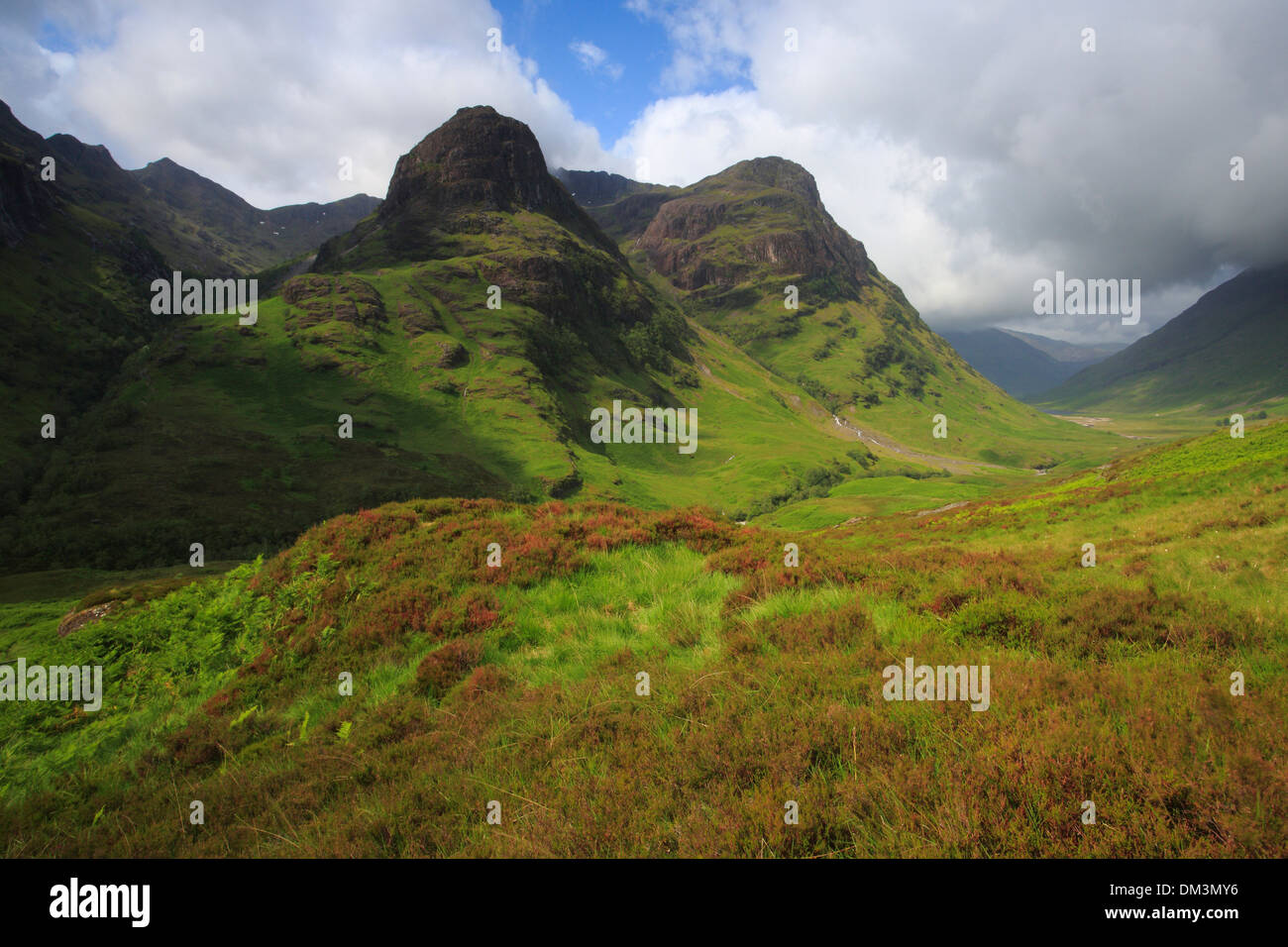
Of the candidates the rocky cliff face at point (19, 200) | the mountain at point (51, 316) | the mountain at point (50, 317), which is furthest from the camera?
the rocky cliff face at point (19, 200)

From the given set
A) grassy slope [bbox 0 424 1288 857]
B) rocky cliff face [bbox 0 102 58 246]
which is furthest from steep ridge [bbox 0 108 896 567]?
grassy slope [bbox 0 424 1288 857]

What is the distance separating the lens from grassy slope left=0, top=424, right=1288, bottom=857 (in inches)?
159

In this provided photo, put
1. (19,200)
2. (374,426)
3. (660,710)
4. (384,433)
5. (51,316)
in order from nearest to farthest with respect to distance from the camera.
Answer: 1. (660,710)
2. (384,433)
3. (374,426)
4. (51,316)
5. (19,200)

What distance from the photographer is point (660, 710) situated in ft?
20.2

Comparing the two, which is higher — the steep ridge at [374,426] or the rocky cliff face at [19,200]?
the rocky cliff face at [19,200]

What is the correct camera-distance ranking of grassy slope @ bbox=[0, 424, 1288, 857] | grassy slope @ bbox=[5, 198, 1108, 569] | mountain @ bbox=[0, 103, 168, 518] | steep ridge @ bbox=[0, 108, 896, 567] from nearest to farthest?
1. grassy slope @ bbox=[0, 424, 1288, 857]
2. grassy slope @ bbox=[5, 198, 1108, 569]
3. steep ridge @ bbox=[0, 108, 896, 567]
4. mountain @ bbox=[0, 103, 168, 518]

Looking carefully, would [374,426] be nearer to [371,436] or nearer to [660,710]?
[371,436]

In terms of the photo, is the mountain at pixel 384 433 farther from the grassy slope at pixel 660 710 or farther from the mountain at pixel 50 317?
the grassy slope at pixel 660 710

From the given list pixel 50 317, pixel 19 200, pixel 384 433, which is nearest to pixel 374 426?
pixel 384 433

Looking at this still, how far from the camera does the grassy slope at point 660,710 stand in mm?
4051

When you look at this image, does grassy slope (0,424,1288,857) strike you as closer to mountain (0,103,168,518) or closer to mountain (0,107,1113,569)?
mountain (0,107,1113,569)

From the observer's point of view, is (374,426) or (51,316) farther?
(51,316)

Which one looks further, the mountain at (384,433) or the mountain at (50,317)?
the mountain at (50,317)

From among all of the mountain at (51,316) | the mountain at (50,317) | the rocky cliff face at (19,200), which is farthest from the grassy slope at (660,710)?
the rocky cliff face at (19,200)
